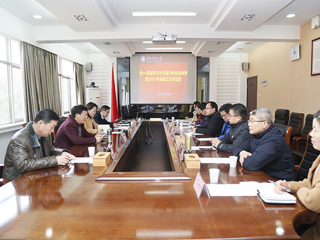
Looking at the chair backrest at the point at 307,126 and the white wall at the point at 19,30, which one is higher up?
the white wall at the point at 19,30

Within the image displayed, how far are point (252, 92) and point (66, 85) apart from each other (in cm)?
624

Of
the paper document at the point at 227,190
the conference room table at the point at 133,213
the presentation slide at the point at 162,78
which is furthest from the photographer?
the presentation slide at the point at 162,78

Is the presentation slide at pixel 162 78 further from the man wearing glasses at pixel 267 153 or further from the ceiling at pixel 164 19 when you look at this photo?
the man wearing glasses at pixel 267 153

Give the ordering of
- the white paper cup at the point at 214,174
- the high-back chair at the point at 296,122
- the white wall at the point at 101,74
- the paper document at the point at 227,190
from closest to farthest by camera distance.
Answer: the paper document at the point at 227,190
the white paper cup at the point at 214,174
the high-back chair at the point at 296,122
the white wall at the point at 101,74

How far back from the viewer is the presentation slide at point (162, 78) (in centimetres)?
805

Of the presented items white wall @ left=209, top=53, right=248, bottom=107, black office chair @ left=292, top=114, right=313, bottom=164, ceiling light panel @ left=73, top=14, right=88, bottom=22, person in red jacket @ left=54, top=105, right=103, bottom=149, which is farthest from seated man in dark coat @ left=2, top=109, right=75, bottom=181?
white wall @ left=209, top=53, right=248, bottom=107

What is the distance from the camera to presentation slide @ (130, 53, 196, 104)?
8047 millimetres

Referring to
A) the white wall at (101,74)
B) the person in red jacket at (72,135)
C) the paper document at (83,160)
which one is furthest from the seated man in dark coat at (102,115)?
the white wall at (101,74)

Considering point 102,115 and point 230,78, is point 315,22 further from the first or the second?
point 102,115

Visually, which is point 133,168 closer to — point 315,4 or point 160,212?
point 160,212

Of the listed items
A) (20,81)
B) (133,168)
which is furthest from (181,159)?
(20,81)

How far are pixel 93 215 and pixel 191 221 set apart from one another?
18.4 inches

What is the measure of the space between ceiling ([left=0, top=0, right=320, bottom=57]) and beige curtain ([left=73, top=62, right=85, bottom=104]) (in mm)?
2506

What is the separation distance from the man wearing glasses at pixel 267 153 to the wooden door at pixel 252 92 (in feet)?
20.4
